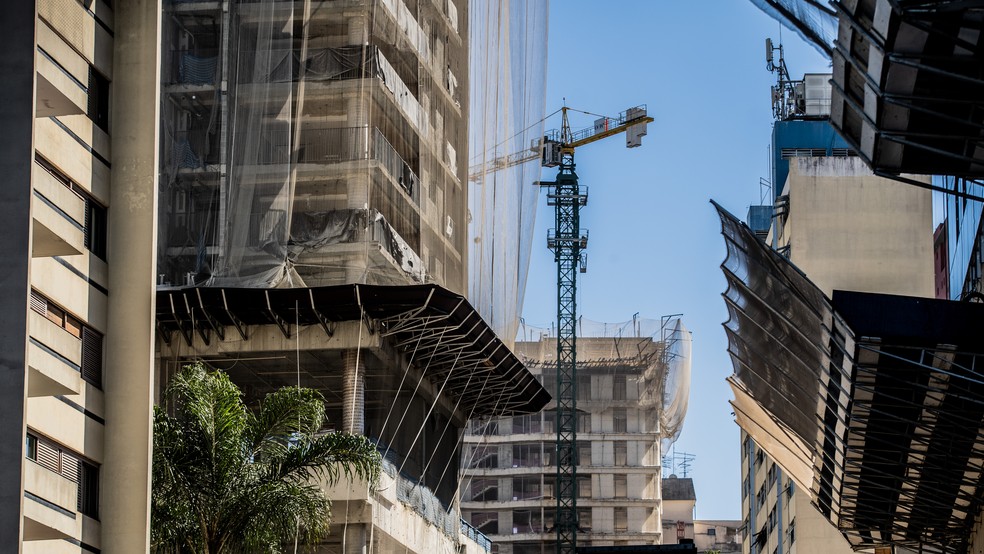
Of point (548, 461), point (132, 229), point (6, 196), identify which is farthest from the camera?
point (548, 461)

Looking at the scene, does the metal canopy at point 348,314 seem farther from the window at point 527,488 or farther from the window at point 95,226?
the window at point 527,488

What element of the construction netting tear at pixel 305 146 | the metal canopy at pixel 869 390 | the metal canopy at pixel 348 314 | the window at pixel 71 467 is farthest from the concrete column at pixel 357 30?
the window at pixel 71 467

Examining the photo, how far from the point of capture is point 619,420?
130 meters

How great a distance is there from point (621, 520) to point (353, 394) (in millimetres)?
77139

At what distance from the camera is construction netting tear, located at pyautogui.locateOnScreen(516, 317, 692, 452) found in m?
129

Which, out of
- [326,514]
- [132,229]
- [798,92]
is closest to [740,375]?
[326,514]

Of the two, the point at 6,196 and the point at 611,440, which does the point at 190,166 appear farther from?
the point at 611,440

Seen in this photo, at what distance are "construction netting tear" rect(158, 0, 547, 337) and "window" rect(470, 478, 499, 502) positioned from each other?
215ft

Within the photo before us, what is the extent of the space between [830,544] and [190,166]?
39.2 m

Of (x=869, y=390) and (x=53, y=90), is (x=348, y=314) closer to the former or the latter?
(x=869, y=390)

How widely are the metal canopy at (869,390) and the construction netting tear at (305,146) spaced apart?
13100mm

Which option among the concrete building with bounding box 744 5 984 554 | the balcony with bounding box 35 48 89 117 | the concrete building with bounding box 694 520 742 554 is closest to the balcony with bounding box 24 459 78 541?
the balcony with bounding box 35 48 89 117

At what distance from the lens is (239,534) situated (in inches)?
1242

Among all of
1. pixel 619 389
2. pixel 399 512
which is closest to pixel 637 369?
pixel 619 389
